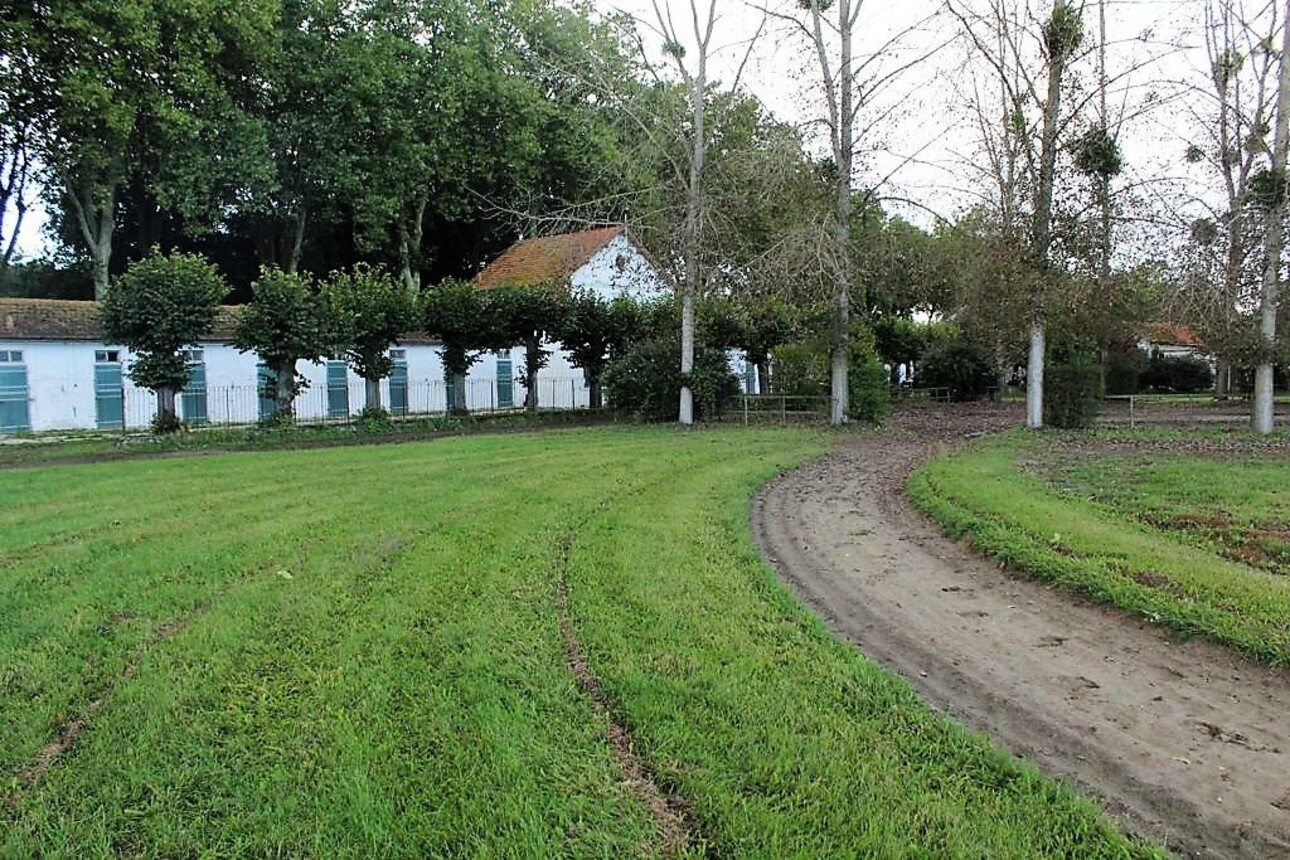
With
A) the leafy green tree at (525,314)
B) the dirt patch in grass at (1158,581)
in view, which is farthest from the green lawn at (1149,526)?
the leafy green tree at (525,314)

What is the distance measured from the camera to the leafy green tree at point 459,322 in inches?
858

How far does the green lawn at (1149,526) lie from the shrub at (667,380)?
9354 millimetres

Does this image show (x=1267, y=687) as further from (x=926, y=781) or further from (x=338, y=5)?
(x=338, y=5)

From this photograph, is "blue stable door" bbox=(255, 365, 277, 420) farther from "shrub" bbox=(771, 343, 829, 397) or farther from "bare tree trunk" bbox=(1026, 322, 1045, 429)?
"bare tree trunk" bbox=(1026, 322, 1045, 429)

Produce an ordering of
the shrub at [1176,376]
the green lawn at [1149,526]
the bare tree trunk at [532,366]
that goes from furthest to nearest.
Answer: the shrub at [1176,376] < the bare tree trunk at [532,366] < the green lawn at [1149,526]

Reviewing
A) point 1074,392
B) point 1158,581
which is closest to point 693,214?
point 1074,392

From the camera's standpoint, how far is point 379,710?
143 inches

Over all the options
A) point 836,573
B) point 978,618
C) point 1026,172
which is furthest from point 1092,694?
point 1026,172

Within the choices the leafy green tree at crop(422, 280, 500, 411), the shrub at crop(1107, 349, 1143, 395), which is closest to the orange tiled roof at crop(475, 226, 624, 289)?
the leafy green tree at crop(422, 280, 500, 411)

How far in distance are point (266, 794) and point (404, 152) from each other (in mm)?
27156

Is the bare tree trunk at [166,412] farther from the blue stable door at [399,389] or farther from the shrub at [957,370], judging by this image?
the shrub at [957,370]

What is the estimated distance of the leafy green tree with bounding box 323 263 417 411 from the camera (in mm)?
19672

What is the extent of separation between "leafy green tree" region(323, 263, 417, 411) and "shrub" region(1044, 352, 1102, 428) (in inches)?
588

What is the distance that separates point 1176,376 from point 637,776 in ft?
135
